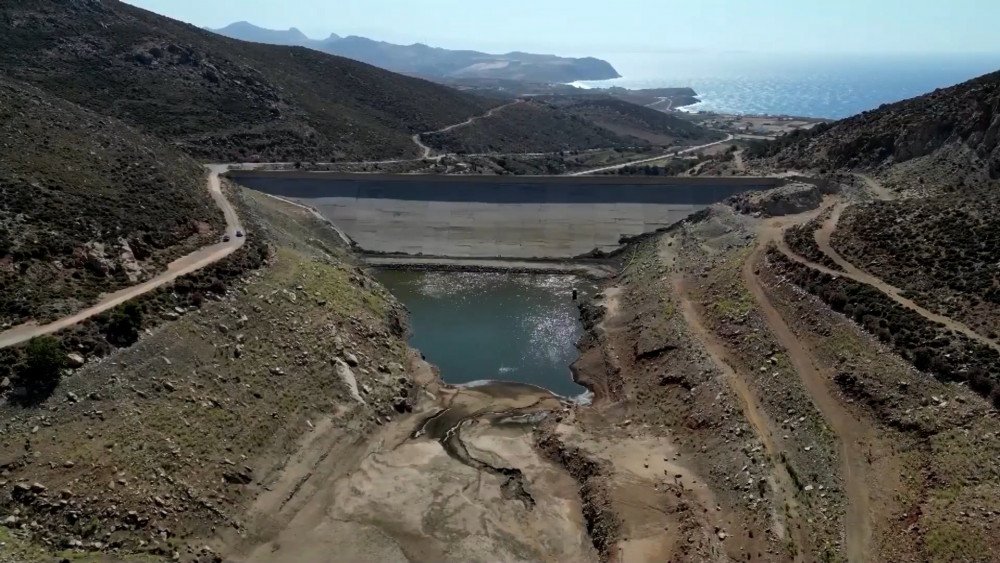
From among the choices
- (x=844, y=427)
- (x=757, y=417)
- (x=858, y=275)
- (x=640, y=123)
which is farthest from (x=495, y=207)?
(x=640, y=123)

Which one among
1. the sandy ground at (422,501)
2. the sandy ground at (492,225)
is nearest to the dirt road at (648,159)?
the sandy ground at (492,225)

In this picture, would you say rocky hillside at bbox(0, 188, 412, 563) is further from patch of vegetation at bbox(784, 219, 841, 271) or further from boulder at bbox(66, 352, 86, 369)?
patch of vegetation at bbox(784, 219, 841, 271)

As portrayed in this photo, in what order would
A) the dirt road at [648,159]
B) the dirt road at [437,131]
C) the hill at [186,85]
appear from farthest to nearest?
the dirt road at [648,159], the dirt road at [437,131], the hill at [186,85]

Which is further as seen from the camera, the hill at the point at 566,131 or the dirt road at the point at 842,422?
the hill at the point at 566,131

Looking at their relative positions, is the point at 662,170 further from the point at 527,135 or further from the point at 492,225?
the point at 527,135

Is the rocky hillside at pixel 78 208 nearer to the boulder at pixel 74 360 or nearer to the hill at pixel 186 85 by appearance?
the boulder at pixel 74 360
